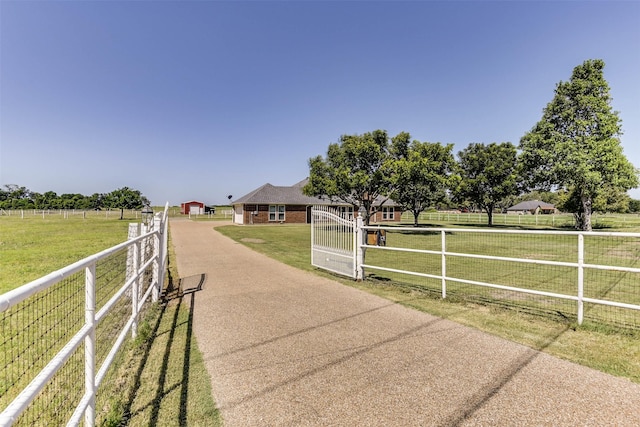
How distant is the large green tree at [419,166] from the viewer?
19.3 m

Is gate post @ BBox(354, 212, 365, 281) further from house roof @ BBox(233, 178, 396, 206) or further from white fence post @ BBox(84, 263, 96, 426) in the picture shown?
house roof @ BBox(233, 178, 396, 206)

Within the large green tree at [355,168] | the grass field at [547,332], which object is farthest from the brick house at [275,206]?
the grass field at [547,332]

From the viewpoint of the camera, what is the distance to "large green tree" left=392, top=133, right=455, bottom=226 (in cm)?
1933

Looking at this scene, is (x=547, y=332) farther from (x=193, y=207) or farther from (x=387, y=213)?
(x=193, y=207)

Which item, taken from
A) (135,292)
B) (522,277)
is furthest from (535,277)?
(135,292)

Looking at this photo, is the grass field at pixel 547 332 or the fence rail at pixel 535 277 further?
the fence rail at pixel 535 277

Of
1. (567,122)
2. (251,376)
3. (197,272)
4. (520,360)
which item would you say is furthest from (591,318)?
(567,122)

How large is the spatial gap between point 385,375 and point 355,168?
1850 cm

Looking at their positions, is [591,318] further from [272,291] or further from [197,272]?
[197,272]

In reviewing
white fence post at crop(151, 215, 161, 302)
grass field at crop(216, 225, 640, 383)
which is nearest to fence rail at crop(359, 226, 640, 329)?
grass field at crop(216, 225, 640, 383)

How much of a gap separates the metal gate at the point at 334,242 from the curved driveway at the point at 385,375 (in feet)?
8.43

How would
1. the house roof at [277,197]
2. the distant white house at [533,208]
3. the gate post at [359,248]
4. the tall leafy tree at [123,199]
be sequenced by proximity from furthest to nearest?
the distant white house at [533,208] → the tall leafy tree at [123,199] → the house roof at [277,197] → the gate post at [359,248]

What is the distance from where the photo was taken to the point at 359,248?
Result: 7773 mm

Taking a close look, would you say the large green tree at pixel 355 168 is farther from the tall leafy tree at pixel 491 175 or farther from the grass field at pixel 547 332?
the tall leafy tree at pixel 491 175
